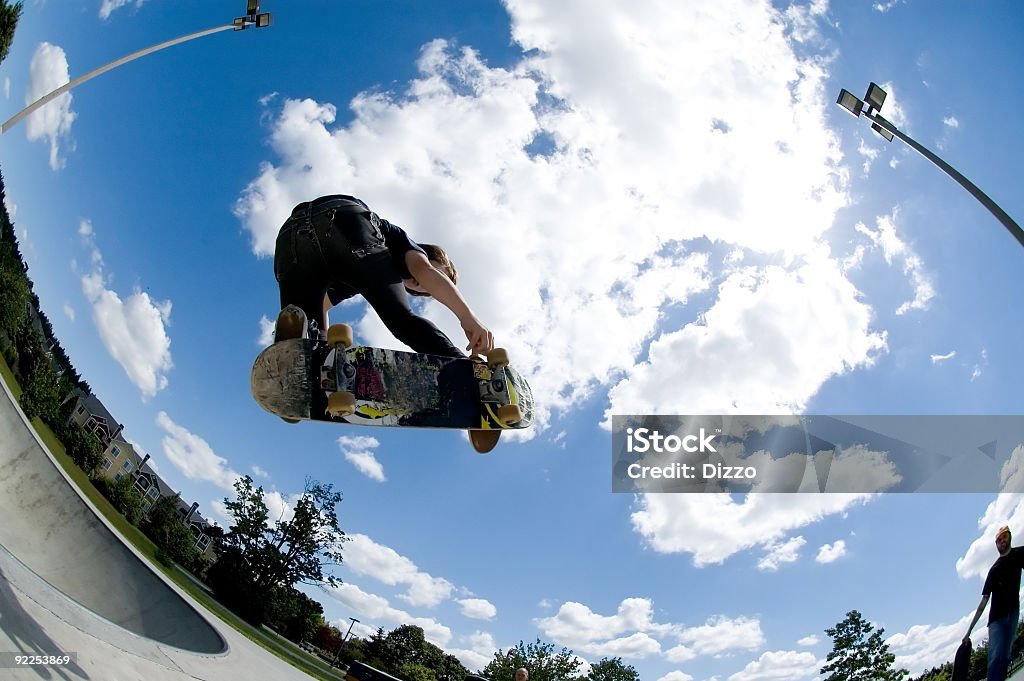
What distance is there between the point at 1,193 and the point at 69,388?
31.7ft

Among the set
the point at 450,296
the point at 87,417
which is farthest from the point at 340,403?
the point at 87,417

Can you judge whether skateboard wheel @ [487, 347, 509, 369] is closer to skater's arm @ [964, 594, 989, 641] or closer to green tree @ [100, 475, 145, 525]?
skater's arm @ [964, 594, 989, 641]

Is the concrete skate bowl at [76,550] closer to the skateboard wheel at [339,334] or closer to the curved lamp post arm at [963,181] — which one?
the skateboard wheel at [339,334]

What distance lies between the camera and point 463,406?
4.54m

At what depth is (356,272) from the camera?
13.3 feet

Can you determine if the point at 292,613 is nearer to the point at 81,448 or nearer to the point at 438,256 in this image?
the point at 81,448

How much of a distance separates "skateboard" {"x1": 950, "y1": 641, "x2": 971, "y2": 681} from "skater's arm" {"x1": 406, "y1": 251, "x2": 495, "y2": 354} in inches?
360

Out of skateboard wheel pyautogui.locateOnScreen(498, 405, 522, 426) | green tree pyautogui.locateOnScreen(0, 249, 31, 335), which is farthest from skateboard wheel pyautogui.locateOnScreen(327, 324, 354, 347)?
green tree pyautogui.locateOnScreen(0, 249, 31, 335)

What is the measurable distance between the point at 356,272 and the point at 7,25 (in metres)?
27.8

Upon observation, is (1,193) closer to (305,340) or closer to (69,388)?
(69,388)

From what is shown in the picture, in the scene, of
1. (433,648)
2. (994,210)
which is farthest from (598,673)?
(994,210)

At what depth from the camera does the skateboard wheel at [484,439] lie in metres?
4.64

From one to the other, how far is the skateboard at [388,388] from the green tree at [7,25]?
27133mm

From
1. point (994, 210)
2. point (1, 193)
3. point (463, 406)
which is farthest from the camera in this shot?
point (1, 193)
